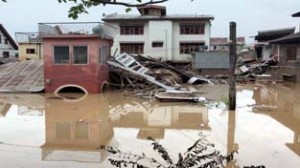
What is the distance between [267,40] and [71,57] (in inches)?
993

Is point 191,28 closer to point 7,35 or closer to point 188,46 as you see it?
point 188,46

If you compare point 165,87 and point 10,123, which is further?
point 165,87

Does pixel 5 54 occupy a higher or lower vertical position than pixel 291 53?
higher

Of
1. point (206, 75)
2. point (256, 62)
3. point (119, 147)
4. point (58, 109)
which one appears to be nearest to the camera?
point (119, 147)

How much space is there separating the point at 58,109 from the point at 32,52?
3213cm

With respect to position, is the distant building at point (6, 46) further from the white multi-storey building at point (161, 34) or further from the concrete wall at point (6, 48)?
the white multi-storey building at point (161, 34)

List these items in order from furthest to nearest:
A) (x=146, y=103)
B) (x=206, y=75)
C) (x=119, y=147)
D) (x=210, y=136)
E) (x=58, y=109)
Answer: (x=206, y=75)
(x=146, y=103)
(x=58, y=109)
(x=210, y=136)
(x=119, y=147)

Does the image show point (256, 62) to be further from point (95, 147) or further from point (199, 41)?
point (95, 147)

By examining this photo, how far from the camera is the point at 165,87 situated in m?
21.8

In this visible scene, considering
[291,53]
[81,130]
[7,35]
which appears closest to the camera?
[81,130]

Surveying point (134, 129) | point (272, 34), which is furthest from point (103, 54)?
point (272, 34)

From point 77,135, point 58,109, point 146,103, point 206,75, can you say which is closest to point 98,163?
point 77,135

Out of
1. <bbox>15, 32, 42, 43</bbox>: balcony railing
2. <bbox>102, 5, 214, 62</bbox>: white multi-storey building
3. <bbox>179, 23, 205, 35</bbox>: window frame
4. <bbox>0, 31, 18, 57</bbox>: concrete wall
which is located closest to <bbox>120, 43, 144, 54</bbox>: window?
<bbox>102, 5, 214, 62</bbox>: white multi-storey building

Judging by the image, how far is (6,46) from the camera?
48.8m
